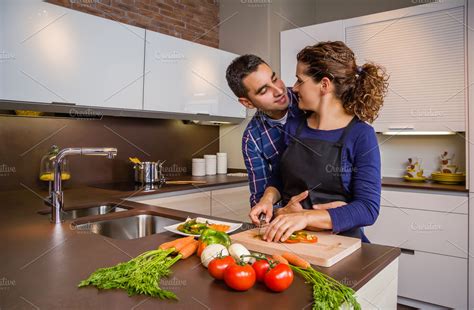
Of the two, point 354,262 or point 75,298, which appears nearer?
point 75,298

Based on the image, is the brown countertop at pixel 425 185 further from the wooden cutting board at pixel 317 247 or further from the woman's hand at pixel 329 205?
the wooden cutting board at pixel 317 247

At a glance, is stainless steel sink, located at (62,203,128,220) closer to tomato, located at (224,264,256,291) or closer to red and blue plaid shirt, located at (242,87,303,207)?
red and blue plaid shirt, located at (242,87,303,207)

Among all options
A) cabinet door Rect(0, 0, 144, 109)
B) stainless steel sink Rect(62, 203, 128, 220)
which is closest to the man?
stainless steel sink Rect(62, 203, 128, 220)

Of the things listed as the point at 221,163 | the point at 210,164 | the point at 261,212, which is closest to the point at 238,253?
the point at 261,212

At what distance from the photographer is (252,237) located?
1.17m

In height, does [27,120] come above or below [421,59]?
below

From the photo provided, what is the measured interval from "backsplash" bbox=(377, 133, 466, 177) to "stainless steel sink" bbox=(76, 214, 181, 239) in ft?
7.29

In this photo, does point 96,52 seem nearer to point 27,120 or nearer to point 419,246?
point 27,120

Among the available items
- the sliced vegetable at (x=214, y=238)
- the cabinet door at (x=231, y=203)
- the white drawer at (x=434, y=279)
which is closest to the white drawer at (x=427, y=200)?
the white drawer at (x=434, y=279)

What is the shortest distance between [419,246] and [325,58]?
1867mm

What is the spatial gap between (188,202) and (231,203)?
48 cm

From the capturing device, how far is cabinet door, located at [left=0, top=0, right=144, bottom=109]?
209cm

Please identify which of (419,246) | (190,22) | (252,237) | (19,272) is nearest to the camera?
(19,272)

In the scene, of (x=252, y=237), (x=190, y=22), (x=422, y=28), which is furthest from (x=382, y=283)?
(x=190, y=22)
